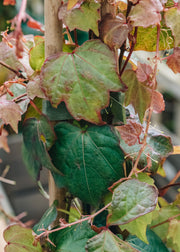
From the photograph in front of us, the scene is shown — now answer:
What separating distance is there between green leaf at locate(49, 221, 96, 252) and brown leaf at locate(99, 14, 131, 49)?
0.27m

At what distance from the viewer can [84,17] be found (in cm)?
40

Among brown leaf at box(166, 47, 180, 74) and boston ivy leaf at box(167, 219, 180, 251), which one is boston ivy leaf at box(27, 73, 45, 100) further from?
boston ivy leaf at box(167, 219, 180, 251)

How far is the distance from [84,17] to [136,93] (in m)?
0.13

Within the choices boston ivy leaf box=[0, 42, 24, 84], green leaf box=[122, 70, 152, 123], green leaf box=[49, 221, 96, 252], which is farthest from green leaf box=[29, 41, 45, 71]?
green leaf box=[49, 221, 96, 252]

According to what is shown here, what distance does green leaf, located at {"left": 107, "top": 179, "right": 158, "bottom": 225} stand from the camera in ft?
1.36

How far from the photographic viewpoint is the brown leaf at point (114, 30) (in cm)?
40

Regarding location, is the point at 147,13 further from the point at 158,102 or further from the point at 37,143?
the point at 37,143

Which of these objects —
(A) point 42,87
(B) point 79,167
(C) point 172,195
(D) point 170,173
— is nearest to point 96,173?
(B) point 79,167

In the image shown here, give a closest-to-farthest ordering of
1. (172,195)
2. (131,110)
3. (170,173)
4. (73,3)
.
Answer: (73,3), (131,110), (172,195), (170,173)

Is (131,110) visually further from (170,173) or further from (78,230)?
(170,173)

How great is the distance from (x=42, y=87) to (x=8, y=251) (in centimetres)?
26

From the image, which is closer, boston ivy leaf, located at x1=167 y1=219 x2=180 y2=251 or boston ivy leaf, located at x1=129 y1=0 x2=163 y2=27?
boston ivy leaf, located at x1=129 y1=0 x2=163 y2=27

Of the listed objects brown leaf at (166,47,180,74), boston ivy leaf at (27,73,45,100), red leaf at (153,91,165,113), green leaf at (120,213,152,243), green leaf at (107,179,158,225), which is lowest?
green leaf at (120,213,152,243)

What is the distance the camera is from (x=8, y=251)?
1.57 ft
